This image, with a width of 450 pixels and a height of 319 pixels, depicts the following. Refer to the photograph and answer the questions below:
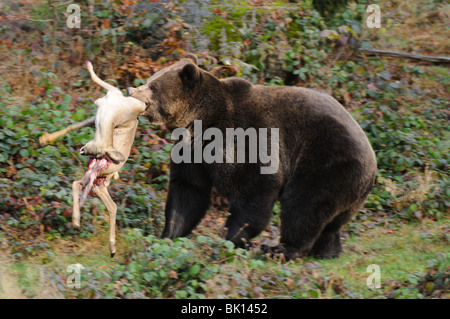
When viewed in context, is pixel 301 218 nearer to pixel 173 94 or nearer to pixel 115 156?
pixel 173 94

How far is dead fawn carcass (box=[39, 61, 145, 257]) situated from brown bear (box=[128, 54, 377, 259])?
0.71 m

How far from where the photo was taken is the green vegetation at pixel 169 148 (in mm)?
5820

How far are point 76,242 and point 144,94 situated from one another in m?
1.83

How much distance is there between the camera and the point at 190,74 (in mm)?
6852

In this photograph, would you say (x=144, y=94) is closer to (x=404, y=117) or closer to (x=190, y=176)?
(x=190, y=176)

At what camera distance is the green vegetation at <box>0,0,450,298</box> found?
5820 millimetres

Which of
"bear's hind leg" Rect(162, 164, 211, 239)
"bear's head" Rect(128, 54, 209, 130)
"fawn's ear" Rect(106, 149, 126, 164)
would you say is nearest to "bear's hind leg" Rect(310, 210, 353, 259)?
"bear's hind leg" Rect(162, 164, 211, 239)

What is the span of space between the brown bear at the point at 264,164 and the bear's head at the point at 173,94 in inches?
0.4

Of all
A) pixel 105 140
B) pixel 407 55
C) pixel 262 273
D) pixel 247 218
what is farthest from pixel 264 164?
pixel 407 55

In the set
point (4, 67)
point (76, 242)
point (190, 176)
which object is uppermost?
point (4, 67)

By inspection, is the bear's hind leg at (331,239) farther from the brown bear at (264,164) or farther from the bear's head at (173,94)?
the bear's head at (173,94)

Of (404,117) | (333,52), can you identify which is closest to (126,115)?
(404,117)

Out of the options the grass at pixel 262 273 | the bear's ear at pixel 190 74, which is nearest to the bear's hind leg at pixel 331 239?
the grass at pixel 262 273

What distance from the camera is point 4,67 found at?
32.9ft
